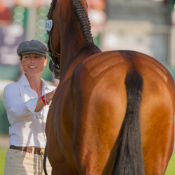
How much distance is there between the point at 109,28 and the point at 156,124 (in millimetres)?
16661

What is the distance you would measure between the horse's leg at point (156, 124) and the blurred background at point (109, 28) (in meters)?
11.0

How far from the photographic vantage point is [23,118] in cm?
396

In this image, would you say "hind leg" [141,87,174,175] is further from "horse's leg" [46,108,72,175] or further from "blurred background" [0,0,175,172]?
"blurred background" [0,0,175,172]

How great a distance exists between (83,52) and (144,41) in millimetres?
16125

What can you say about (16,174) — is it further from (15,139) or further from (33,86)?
(33,86)

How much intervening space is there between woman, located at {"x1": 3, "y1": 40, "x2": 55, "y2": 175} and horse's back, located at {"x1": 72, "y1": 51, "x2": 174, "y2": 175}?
100 centimetres

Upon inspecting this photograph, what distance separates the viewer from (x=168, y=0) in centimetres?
1983

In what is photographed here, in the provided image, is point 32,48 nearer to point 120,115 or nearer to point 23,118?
point 23,118

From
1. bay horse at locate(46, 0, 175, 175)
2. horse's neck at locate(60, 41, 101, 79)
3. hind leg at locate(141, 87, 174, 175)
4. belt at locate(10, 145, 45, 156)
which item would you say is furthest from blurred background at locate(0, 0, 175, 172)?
hind leg at locate(141, 87, 174, 175)

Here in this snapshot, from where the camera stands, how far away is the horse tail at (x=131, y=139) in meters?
2.67

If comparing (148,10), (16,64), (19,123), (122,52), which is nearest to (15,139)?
(19,123)

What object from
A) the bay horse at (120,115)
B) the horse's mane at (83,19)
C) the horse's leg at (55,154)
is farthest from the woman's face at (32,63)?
the bay horse at (120,115)

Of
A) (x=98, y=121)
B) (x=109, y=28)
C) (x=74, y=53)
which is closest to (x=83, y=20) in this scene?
(x=74, y=53)

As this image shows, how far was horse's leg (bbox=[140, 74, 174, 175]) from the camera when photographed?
8.88 feet
